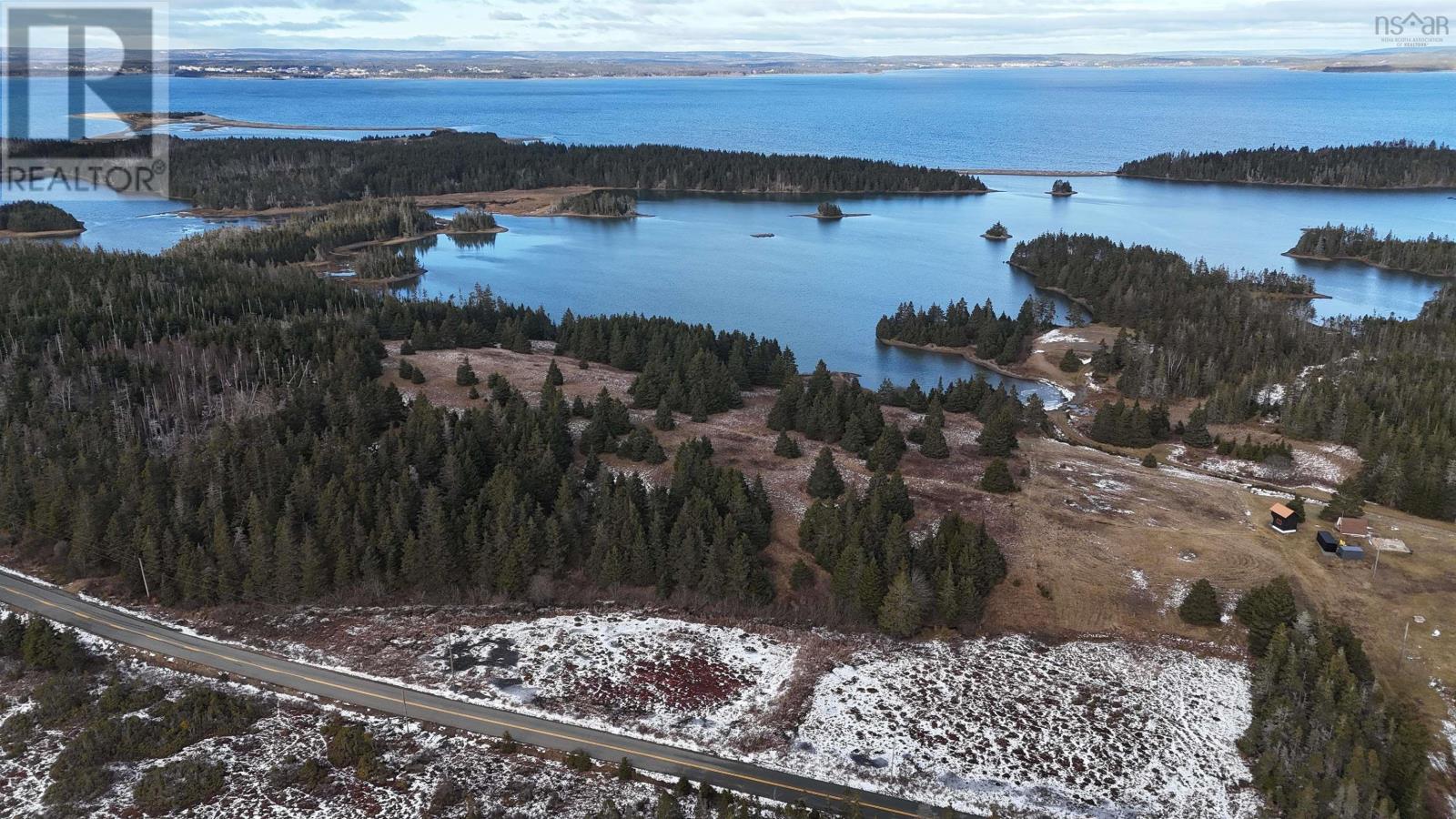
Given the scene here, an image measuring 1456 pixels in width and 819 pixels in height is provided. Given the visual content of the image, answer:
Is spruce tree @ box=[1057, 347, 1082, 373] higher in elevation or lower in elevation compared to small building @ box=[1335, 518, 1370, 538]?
higher

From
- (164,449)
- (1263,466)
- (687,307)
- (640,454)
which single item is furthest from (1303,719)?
(687,307)

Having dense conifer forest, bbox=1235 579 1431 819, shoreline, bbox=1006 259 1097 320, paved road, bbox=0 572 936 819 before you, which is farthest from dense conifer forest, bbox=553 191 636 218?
dense conifer forest, bbox=1235 579 1431 819

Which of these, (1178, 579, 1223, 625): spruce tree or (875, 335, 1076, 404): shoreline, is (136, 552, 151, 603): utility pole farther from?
(875, 335, 1076, 404): shoreline

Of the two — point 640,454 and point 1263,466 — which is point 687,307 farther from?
point 1263,466

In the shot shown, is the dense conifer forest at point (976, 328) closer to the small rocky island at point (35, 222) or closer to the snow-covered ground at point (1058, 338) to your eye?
the snow-covered ground at point (1058, 338)

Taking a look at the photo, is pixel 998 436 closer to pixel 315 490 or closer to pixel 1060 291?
pixel 315 490
